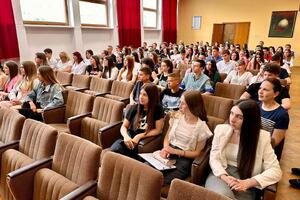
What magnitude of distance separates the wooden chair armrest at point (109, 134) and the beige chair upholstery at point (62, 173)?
1.97ft

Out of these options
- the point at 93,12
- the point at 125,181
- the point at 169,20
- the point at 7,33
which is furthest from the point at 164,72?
the point at 169,20

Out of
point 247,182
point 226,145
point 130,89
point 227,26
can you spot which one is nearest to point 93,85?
point 130,89

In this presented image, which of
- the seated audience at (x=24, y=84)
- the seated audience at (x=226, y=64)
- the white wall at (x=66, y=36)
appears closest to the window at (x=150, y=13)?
the white wall at (x=66, y=36)

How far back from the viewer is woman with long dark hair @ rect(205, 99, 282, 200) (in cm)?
140

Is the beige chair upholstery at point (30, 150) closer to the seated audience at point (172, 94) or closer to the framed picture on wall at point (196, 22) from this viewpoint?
the seated audience at point (172, 94)

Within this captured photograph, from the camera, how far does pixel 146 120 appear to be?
2.18 metres

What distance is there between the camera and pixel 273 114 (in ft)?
6.27

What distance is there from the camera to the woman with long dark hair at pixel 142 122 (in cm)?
210

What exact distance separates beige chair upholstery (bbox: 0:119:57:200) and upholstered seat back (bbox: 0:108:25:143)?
0.15 m

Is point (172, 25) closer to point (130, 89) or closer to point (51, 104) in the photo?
point (130, 89)

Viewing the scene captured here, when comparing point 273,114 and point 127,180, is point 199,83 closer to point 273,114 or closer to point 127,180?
point 273,114

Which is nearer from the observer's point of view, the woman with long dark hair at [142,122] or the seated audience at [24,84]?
the woman with long dark hair at [142,122]

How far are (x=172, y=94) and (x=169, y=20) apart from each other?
9230 mm

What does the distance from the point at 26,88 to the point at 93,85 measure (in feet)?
3.60
